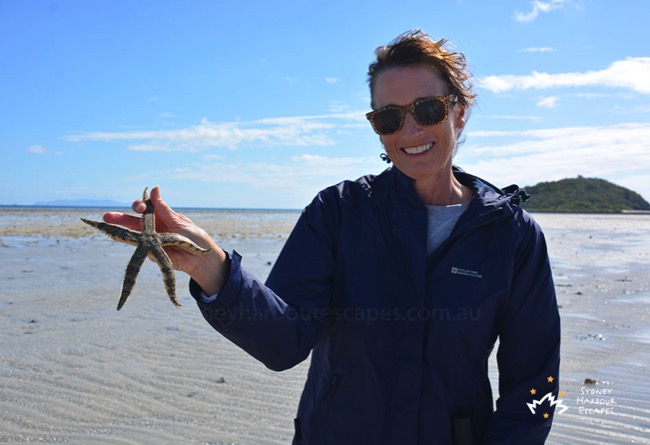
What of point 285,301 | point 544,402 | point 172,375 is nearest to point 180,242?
point 285,301

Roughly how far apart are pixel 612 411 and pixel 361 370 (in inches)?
207

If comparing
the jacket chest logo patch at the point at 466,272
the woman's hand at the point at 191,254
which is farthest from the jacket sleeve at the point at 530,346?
the woman's hand at the point at 191,254

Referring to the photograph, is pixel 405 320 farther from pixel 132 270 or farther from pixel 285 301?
pixel 132 270

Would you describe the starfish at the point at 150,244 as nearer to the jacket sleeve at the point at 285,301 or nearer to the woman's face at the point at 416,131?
the jacket sleeve at the point at 285,301

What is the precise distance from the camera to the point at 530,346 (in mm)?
2646

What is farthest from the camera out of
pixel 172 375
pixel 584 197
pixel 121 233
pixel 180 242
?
pixel 584 197

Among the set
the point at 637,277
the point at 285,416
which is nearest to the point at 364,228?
the point at 285,416

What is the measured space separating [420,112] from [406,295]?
0.93 meters

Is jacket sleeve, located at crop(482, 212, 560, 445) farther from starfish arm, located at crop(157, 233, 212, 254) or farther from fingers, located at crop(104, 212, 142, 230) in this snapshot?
fingers, located at crop(104, 212, 142, 230)

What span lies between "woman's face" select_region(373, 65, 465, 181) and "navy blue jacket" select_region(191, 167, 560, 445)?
0.39 feet

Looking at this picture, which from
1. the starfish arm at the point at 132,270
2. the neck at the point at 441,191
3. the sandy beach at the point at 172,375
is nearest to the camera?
the starfish arm at the point at 132,270

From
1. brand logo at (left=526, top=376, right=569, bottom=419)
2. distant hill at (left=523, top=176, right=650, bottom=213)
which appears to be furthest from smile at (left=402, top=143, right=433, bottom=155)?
distant hill at (left=523, top=176, right=650, bottom=213)

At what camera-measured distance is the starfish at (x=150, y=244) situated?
2.16 m

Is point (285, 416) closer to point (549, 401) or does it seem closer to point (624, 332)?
point (549, 401)
